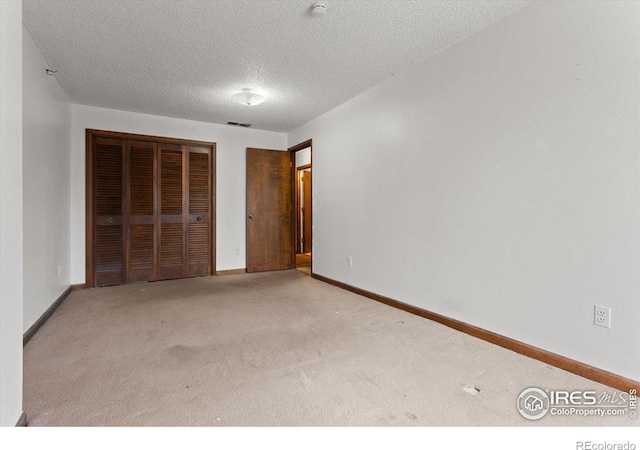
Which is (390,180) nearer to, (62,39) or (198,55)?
(198,55)

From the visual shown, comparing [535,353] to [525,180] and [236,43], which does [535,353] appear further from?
[236,43]

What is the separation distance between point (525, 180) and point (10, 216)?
284 centimetres

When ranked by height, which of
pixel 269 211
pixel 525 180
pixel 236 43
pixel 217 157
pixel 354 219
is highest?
pixel 236 43

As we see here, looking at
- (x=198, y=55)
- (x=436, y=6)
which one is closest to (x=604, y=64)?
(x=436, y=6)

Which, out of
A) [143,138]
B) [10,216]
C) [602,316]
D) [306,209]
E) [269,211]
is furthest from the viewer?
[306,209]

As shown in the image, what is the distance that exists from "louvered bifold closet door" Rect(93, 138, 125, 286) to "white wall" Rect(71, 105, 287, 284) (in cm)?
15

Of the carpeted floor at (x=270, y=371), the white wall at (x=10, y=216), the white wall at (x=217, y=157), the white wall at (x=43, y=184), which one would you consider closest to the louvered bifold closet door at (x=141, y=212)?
the white wall at (x=217, y=157)

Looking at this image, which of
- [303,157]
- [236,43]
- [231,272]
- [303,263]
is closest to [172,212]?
[231,272]

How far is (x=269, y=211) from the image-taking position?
542cm

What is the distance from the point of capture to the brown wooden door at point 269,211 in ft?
17.3

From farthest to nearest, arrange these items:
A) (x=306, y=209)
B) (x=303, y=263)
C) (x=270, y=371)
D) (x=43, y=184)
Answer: (x=306, y=209), (x=303, y=263), (x=43, y=184), (x=270, y=371)

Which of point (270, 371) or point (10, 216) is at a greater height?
point (10, 216)

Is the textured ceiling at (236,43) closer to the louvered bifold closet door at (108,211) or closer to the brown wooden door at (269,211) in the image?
the louvered bifold closet door at (108,211)

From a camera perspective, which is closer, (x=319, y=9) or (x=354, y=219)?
(x=319, y=9)
